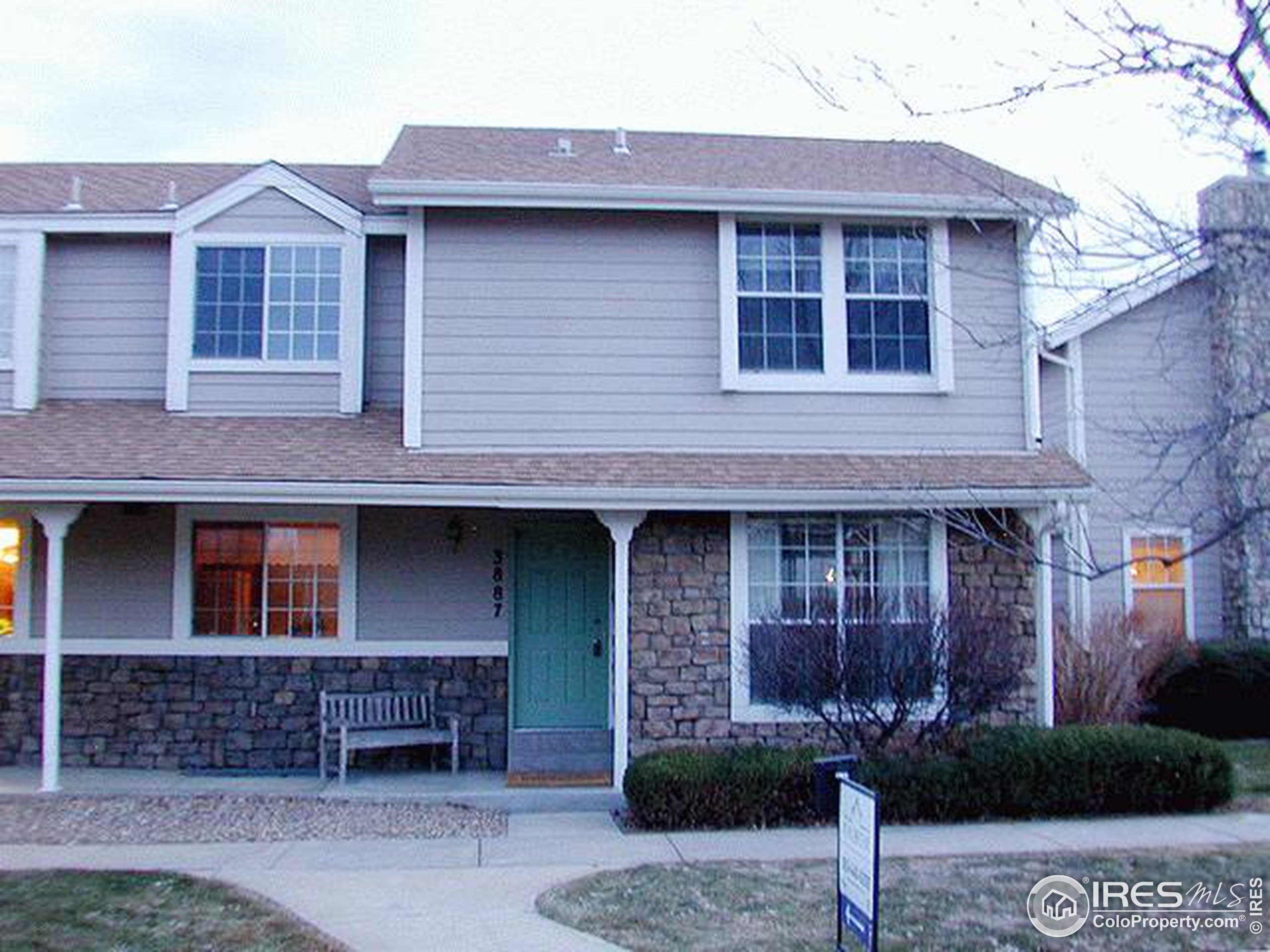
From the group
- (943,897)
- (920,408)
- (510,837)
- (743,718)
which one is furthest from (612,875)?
(920,408)

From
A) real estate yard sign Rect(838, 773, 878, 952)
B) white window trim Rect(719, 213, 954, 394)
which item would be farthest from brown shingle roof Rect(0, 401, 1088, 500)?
real estate yard sign Rect(838, 773, 878, 952)

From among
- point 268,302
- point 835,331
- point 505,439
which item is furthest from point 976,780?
point 268,302

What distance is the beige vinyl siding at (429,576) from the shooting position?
12578 millimetres

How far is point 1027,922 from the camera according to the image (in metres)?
7.15

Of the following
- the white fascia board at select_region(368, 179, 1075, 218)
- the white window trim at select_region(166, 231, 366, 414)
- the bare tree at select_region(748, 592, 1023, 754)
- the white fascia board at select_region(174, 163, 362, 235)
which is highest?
the white fascia board at select_region(174, 163, 362, 235)

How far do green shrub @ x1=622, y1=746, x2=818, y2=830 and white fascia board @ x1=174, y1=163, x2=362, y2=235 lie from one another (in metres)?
6.63

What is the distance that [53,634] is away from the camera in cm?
1102

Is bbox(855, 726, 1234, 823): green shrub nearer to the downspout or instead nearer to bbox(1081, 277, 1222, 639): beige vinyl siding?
the downspout

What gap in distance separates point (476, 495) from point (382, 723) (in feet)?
8.92

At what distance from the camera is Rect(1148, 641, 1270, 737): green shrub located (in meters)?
14.6

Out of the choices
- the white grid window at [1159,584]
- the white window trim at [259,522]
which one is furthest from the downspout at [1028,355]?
the white window trim at [259,522]

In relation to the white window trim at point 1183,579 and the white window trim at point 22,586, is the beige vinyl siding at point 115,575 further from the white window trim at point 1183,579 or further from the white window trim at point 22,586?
the white window trim at point 1183,579

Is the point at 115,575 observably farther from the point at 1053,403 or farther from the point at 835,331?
the point at 1053,403

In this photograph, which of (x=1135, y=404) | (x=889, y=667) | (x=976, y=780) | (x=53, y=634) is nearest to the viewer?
(x=889, y=667)
